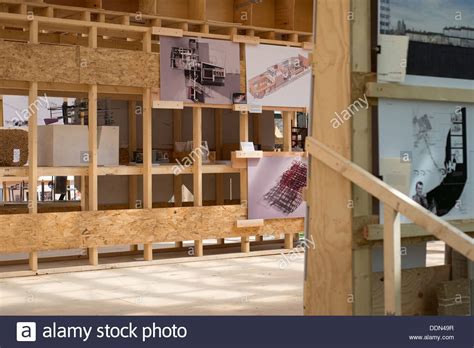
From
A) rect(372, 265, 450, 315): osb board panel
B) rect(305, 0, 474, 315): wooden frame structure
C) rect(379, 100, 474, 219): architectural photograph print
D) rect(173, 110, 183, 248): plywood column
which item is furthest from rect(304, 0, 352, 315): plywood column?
rect(173, 110, 183, 248): plywood column

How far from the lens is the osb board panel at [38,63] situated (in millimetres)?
9000

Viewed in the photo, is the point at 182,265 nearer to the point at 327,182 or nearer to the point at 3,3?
the point at 3,3

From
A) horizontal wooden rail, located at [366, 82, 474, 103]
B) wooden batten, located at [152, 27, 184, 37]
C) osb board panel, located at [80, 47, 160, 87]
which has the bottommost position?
horizontal wooden rail, located at [366, 82, 474, 103]

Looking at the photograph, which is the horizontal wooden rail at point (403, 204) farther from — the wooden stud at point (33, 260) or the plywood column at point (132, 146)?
the plywood column at point (132, 146)

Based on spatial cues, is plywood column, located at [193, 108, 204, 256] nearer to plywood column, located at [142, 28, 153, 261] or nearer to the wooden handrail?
plywood column, located at [142, 28, 153, 261]

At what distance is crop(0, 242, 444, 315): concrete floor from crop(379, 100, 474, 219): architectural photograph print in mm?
2106

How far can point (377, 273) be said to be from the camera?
15.7 feet

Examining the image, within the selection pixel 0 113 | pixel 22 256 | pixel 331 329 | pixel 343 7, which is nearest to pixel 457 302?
pixel 331 329

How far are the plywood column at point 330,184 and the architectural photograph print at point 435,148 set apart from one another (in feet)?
0.97

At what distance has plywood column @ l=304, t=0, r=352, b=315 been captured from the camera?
4578 mm

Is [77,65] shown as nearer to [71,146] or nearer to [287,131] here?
[71,146]

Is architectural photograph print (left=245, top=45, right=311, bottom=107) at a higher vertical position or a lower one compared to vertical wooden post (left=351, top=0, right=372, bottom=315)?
higher

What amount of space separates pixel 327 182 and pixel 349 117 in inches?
15.7

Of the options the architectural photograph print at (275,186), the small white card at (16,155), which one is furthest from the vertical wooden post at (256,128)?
the small white card at (16,155)
